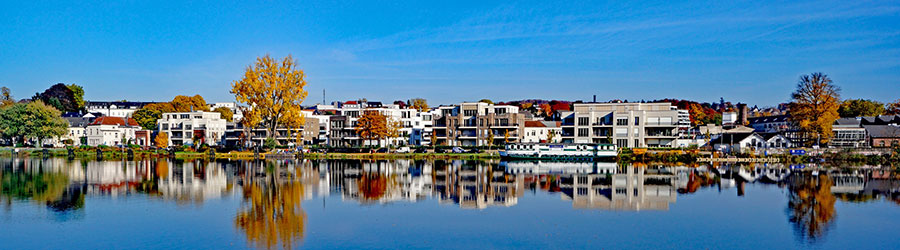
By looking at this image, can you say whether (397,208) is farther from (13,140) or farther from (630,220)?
(13,140)

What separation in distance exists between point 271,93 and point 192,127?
3388 centimetres

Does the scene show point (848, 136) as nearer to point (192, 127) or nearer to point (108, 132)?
point (192, 127)

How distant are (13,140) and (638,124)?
7478cm

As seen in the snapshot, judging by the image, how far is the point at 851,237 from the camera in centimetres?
2095

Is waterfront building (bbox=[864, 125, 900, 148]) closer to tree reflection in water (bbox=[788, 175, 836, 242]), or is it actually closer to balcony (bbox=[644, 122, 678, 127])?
balcony (bbox=[644, 122, 678, 127])

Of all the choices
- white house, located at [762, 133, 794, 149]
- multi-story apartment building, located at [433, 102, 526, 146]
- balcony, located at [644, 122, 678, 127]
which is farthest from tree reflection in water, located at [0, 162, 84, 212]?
white house, located at [762, 133, 794, 149]

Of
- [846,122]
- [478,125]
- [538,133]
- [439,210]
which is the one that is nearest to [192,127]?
[478,125]

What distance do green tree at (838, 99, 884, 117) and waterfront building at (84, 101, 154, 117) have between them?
394 feet

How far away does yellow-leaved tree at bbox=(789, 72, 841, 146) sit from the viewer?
2408 inches

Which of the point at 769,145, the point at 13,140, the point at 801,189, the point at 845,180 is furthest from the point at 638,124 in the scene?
the point at 13,140

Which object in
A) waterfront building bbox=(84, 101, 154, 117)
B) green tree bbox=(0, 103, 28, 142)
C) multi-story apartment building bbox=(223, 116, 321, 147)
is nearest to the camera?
green tree bbox=(0, 103, 28, 142)

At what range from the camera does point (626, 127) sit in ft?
240

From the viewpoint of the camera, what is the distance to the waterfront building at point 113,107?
135 meters

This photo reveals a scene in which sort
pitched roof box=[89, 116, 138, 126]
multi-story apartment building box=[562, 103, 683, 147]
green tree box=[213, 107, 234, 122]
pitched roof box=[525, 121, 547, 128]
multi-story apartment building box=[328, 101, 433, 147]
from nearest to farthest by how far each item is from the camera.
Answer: multi-story apartment building box=[562, 103, 683, 147] → pitched roof box=[525, 121, 547, 128] → multi-story apartment building box=[328, 101, 433, 147] → pitched roof box=[89, 116, 138, 126] → green tree box=[213, 107, 234, 122]
